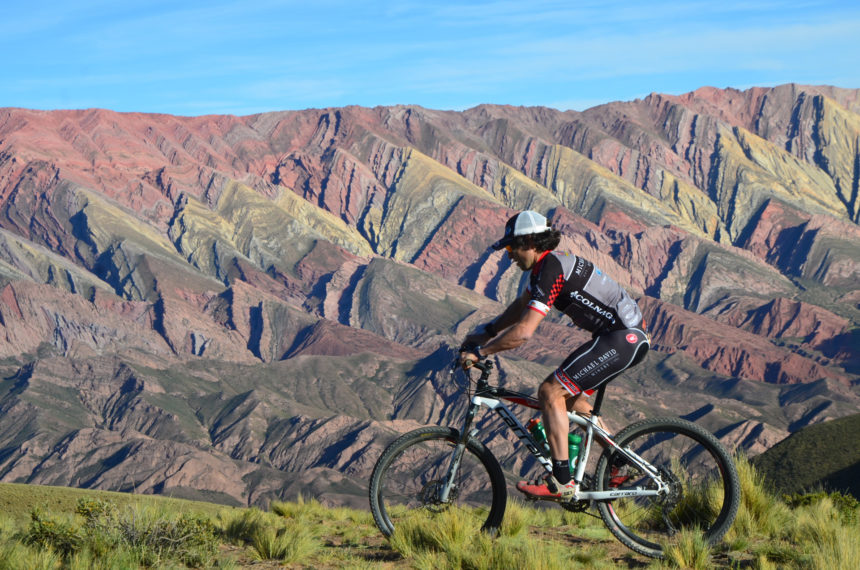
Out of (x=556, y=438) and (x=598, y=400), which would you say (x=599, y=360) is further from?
(x=556, y=438)

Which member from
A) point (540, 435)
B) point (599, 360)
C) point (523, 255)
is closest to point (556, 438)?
point (540, 435)

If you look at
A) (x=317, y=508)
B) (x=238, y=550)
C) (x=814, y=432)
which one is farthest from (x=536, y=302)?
(x=814, y=432)

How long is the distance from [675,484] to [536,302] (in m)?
2.75

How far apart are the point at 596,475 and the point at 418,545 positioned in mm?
2060

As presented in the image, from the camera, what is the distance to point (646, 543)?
29.9ft

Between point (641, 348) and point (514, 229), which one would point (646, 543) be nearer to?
point (641, 348)

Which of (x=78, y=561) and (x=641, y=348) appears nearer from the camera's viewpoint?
(x=78, y=561)

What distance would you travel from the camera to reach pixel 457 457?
941 cm

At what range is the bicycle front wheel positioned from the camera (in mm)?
9453

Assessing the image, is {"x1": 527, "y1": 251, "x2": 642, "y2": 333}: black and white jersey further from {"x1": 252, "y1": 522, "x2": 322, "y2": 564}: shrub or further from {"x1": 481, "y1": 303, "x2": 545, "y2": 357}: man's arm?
{"x1": 252, "y1": 522, "x2": 322, "y2": 564}: shrub

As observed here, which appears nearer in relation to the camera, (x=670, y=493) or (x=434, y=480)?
(x=670, y=493)

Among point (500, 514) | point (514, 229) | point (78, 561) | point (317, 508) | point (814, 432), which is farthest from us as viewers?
point (814, 432)

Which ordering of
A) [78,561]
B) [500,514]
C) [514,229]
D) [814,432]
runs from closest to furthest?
[78,561]
[514,229]
[500,514]
[814,432]

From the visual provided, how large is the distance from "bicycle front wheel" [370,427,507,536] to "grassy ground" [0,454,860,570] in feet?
0.94
